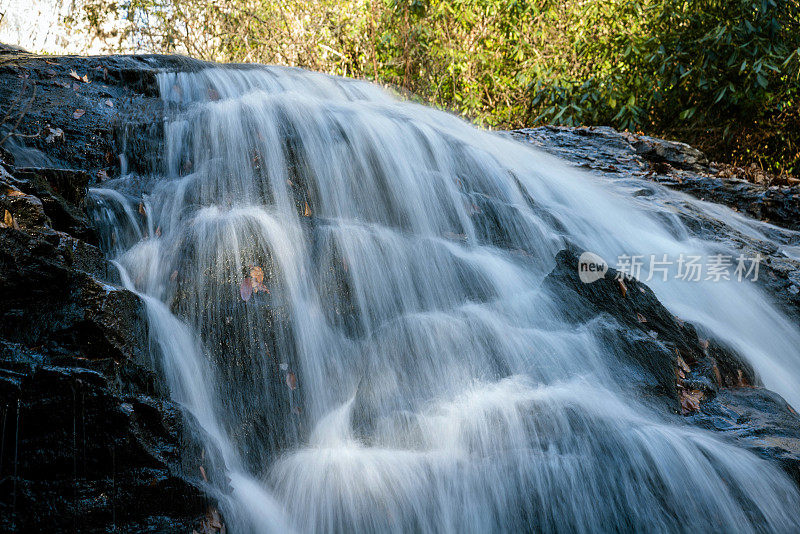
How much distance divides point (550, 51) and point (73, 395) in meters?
9.46

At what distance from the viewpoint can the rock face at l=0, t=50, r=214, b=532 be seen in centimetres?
169

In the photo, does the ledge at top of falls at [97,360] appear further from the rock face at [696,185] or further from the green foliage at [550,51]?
the green foliage at [550,51]

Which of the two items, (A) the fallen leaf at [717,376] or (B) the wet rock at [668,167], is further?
(B) the wet rock at [668,167]

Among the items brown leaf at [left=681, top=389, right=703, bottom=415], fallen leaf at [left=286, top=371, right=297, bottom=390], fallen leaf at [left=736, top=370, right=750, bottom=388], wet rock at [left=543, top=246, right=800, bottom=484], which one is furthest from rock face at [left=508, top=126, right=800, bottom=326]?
fallen leaf at [left=286, top=371, right=297, bottom=390]

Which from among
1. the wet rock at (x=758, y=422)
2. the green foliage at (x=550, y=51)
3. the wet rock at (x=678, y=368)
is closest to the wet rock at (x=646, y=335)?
the wet rock at (x=678, y=368)

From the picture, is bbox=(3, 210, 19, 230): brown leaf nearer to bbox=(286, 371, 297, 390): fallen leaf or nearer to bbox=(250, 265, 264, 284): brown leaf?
bbox=(250, 265, 264, 284): brown leaf

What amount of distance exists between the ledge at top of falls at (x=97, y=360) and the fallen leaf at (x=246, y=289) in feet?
1.82

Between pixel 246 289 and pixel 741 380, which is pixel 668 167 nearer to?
pixel 741 380

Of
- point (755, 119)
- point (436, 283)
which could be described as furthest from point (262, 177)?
point (755, 119)

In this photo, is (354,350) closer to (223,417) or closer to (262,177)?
(223,417)

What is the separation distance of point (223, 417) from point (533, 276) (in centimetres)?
220

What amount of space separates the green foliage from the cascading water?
14.9ft

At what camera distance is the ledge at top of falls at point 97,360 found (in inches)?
67.9

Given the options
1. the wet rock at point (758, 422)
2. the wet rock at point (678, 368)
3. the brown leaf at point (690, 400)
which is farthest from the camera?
the brown leaf at point (690, 400)
